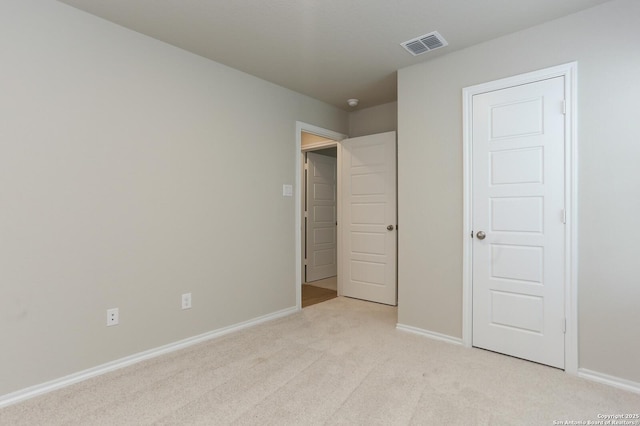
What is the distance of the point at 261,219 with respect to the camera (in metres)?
3.40

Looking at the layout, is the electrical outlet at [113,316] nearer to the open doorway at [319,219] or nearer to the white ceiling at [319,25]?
the white ceiling at [319,25]

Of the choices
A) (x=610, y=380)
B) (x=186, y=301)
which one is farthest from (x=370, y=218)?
(x=610, y=380)

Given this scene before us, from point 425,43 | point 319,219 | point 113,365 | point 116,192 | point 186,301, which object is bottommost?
point 113,365

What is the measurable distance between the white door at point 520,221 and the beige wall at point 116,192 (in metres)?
2.06

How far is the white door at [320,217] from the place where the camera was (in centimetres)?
547

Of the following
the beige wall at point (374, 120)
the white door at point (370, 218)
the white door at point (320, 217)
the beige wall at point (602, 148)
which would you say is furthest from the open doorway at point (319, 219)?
the beige wall at point (602, 148)

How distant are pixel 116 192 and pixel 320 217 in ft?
11.9

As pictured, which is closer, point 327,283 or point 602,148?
point 602,148

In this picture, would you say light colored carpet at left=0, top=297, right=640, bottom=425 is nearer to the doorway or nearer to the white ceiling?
the doorway

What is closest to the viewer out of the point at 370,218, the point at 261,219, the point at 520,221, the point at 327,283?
the point at 520,221

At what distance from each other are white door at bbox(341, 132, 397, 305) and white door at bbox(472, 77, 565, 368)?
52.0 inches

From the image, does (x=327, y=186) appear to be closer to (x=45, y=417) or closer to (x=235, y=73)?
(x=235, y=73)

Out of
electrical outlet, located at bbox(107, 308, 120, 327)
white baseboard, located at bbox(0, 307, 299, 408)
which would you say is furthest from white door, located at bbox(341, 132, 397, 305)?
electrical outlet, located at bbox(107, 308, 120, 327)

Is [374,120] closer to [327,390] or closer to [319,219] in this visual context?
[319,219]
